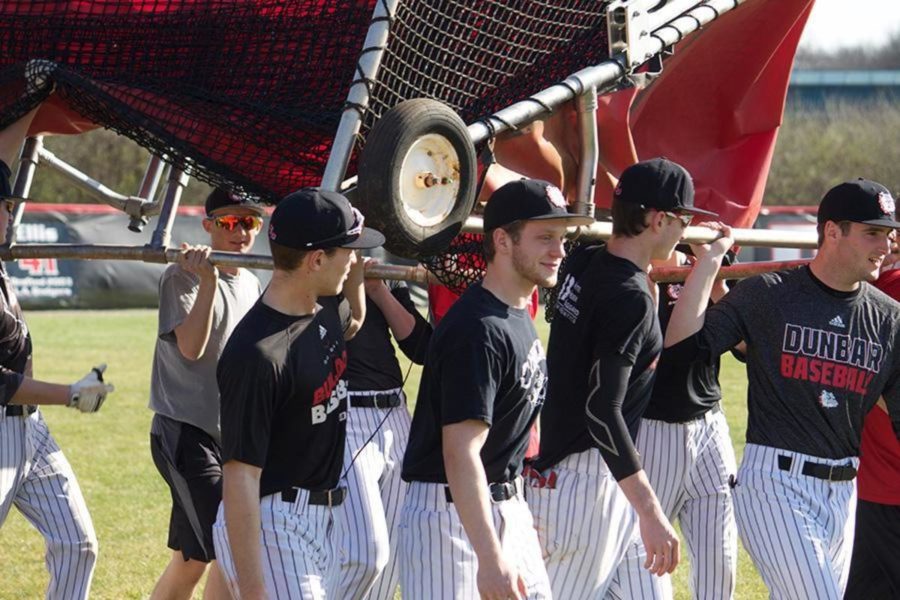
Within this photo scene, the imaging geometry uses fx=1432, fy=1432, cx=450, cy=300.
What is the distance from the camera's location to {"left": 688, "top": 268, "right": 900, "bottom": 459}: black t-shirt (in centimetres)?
560

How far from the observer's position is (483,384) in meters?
4.63

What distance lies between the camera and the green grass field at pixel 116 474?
8109 millimetres

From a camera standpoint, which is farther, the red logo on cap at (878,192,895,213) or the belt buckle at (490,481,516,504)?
the red logo on cap at (878,192,895,213)

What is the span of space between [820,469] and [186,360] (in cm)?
285

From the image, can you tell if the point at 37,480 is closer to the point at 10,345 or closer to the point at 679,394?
the point at 10,345

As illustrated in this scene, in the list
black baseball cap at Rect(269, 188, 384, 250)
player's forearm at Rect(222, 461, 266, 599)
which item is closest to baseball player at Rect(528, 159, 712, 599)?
black baseball cap at Rect(269, 188, 384, 250)

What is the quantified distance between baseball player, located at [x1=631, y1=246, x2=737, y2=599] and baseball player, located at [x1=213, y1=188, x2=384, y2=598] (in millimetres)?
1852

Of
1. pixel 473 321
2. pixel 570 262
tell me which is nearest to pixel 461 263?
pixel 570 262

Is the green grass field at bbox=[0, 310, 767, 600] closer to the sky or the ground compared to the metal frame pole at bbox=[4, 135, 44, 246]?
Result: closer to the ground

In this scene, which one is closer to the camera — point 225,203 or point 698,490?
point 698,490

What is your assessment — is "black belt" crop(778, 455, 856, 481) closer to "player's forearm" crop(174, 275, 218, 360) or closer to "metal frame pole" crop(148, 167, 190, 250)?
"player's forearm" crop(174, 275, 218, 360)

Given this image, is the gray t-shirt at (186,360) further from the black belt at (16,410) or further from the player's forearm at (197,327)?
the black belt at (16,410)

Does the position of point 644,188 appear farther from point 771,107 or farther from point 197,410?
point 197,410

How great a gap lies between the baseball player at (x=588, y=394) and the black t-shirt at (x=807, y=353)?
493 mm
